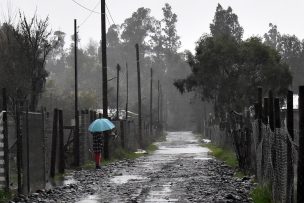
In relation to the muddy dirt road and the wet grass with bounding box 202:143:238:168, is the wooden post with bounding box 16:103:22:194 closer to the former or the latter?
the muddy dirt road

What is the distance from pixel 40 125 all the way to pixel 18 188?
10.1 feet

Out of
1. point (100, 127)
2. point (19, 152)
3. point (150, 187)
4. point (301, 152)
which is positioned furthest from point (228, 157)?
point (301, 152)

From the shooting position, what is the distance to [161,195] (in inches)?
663

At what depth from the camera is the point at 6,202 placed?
15398mm

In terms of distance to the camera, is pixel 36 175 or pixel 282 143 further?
pixel 36 175

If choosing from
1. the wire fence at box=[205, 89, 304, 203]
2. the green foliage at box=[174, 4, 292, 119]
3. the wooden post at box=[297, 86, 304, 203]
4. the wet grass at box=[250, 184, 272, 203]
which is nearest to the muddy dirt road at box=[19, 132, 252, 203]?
the wet grass at box=[250, 184, 272, 203]

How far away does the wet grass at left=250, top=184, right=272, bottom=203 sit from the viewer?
15.1 metres

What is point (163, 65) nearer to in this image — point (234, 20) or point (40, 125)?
point (234, 20)

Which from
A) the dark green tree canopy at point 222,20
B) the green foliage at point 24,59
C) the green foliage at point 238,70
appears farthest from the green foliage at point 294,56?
the green foliage at point 24,59

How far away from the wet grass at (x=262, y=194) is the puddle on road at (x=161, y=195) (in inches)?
71.8

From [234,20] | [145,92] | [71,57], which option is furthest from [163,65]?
[234,20]

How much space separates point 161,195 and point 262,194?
8.42 feet

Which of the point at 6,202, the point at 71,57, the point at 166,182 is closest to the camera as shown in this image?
the point at 6,202

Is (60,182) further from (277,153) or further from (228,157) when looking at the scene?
(228,157)
